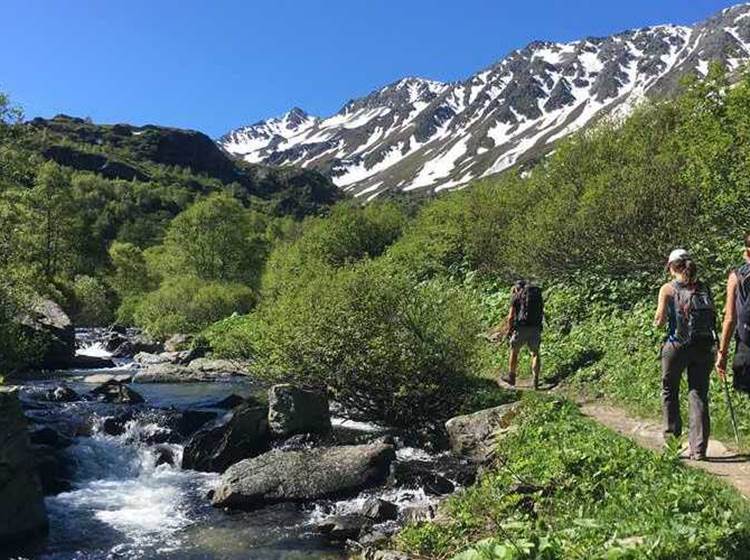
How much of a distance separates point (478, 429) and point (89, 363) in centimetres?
2939

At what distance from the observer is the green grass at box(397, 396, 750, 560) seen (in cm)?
682

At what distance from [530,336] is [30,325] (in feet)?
87.5

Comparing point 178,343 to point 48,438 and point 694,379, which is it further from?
point 694,379

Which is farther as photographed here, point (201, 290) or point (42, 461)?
point (201, 290)

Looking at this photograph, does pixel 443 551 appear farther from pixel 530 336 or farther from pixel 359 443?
pixel 530 336

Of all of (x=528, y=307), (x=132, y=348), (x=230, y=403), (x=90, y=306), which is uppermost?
(x=528, y=307)

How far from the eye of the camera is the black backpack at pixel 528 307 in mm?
19406

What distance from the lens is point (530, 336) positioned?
19.4 metres

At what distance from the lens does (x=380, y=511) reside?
13297mm

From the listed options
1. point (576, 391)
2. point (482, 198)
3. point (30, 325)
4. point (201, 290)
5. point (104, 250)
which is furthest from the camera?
point (104, 250)

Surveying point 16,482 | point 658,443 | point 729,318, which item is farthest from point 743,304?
point 16,482

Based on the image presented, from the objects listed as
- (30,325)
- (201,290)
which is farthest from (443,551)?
(201,290)

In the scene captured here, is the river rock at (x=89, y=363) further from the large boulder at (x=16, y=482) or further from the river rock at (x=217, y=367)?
the large boulder at (x=16, y=482)

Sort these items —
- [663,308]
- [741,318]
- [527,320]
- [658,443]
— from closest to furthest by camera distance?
[741,318]
[663,308]
[658,443]
[527,320]
